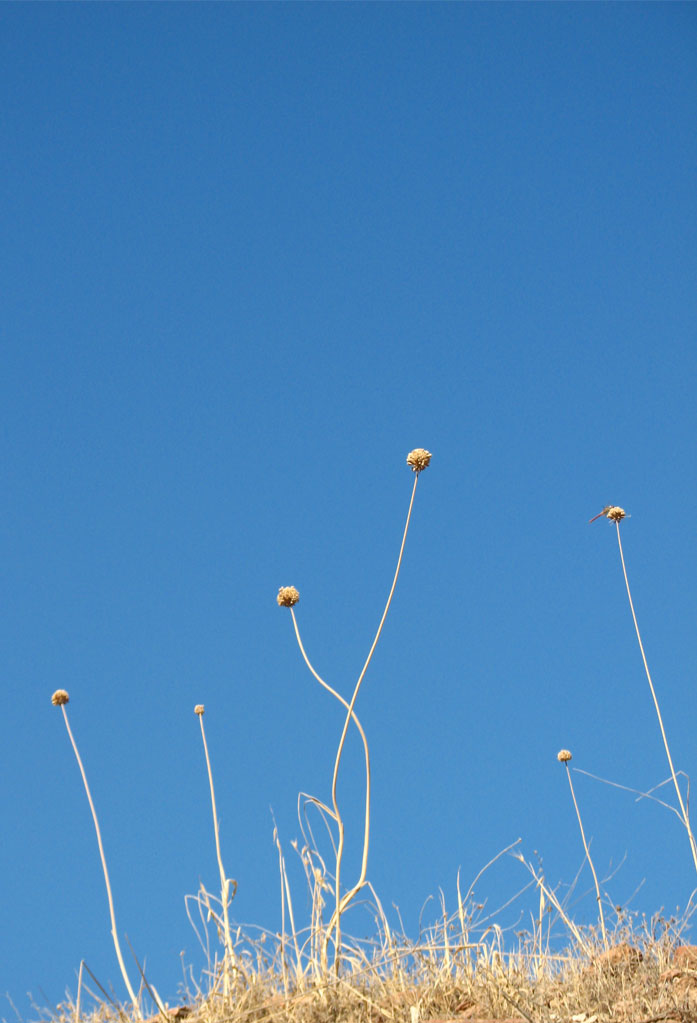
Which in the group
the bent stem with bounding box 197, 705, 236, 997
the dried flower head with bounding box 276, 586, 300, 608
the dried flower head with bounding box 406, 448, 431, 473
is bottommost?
the bent stem with bounding box 197, 705, 236, 997

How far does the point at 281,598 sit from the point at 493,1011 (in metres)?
1.44

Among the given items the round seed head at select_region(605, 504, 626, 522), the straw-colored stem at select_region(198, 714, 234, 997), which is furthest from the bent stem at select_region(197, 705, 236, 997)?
the round seed head at select_region(605, 504, 626, 522)

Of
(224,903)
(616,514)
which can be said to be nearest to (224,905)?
(224,903)

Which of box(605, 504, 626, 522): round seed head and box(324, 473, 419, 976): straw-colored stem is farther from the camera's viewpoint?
box(605, 504, 626, 522): round seed head

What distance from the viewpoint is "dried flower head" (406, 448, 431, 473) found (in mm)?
3641

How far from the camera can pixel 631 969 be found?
3.58 m

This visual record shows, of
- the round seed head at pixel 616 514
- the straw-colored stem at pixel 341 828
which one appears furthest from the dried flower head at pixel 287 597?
the round seed head at pixel 616 514

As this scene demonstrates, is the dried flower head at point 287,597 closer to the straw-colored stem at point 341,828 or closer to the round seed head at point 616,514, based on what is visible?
the straw-colored stem at point 341,828

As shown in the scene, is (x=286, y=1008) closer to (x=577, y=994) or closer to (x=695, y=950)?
(x=577, y=994)

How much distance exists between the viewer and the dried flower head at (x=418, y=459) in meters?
3.64

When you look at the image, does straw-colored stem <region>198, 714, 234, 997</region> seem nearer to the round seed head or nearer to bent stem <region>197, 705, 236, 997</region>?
bent stem <region>197, 705, 236, 997</region>

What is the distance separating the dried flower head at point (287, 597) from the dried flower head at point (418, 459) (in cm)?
62

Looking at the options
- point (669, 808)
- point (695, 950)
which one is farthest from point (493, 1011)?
point (669, 808)

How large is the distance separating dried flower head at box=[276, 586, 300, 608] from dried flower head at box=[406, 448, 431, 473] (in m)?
0.62
